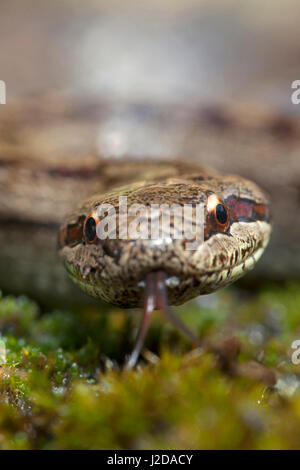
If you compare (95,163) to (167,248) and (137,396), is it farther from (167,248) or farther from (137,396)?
(137,396)

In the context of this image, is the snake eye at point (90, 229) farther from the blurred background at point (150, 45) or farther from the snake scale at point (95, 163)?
the blurred background at point (150, 45)

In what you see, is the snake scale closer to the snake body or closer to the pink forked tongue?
the snake body

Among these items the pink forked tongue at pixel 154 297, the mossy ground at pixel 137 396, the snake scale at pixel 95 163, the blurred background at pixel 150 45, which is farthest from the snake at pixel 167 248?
the blurred background at pixel 150 45

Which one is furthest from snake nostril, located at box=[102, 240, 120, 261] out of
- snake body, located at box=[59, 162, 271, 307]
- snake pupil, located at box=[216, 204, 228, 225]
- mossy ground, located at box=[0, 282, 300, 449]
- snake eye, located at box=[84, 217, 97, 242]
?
snake pupil, located at box=[216, 204, 228, 225]

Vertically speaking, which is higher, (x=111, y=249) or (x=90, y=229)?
(x=90, y=229)

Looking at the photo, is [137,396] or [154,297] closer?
[137,396]

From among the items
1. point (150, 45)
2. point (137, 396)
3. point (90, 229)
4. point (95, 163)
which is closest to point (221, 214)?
point (90, 229)
